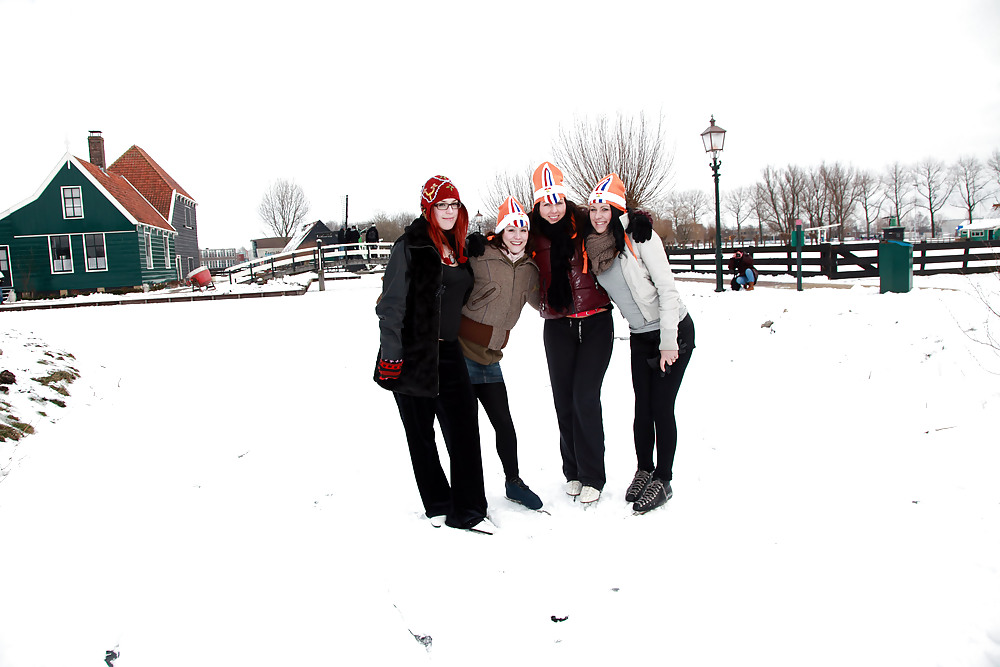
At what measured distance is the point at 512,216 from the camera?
309 cm

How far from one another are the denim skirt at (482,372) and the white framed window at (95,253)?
22.9 metres

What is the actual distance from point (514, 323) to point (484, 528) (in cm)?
113

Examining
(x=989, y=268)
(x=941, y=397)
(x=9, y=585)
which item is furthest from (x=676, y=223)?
(x=9, y=585)

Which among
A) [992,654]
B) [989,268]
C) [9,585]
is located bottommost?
[992,654]

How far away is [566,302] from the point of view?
321 cm

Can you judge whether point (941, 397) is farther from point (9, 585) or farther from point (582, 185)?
point (582, 185)

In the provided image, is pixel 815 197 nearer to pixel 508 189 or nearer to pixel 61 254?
pixel 508 189

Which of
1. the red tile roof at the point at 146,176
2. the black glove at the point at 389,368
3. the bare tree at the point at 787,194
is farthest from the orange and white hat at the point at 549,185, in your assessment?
the bare tree at the point at 787,194

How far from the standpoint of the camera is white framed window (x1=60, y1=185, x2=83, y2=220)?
20.4 meters

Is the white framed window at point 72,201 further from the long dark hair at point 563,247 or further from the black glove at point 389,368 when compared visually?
the long dark hair at point 563,247

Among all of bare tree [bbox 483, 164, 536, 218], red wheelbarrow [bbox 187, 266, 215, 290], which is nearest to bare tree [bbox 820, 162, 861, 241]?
bare tree [bbox 483, 164, 536, 218]

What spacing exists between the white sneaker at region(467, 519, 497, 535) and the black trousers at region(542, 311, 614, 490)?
68cm

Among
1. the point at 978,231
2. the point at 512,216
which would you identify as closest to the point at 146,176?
the point at 512,216

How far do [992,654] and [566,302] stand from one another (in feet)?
7.52
